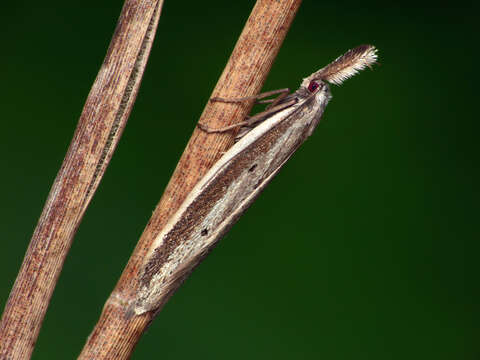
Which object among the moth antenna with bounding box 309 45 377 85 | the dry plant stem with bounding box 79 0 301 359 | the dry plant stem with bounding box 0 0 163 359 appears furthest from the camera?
the moth antenna with bounding box 309 45 377 85

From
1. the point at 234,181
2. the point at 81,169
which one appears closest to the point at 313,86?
the point at 234,181

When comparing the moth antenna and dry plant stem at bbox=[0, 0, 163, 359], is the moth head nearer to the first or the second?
the moth antenna

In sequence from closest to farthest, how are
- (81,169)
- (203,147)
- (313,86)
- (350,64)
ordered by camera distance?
1. (81,169)
2. (203,147)
3. (350,64)
4. (313,86)

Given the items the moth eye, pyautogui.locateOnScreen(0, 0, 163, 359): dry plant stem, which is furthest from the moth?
Result: pyautogui.locateOnScreen(0, 0, 163, 359): dry plant stem

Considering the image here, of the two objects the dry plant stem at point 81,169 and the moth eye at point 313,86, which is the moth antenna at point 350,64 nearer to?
the moth eye at point 313,86

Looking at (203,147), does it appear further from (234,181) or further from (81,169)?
(81,169)

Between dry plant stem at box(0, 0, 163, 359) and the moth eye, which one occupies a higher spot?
the moth eye

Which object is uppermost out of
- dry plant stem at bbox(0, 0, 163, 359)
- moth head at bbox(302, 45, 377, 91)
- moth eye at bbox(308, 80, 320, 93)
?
moth head at bbox(302, 45, 377, 91)
